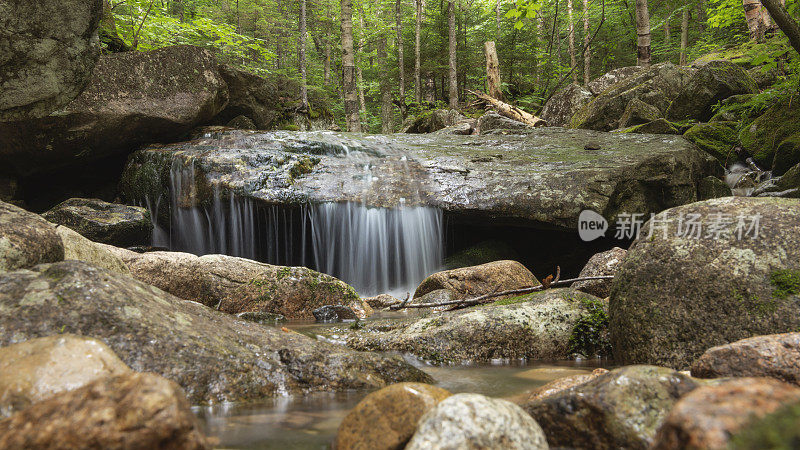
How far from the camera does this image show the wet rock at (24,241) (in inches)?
118

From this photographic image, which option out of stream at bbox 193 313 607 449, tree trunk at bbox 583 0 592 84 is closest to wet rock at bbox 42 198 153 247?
stream at bbox 193 313 607 449

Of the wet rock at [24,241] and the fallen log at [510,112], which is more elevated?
the fallen log at [510,112]

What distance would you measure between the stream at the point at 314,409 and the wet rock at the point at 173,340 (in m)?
0.14

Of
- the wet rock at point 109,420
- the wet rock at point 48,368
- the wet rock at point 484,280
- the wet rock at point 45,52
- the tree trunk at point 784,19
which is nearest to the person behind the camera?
the wet rock at point 109,420

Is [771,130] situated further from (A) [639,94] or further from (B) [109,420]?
(B) [109,420]

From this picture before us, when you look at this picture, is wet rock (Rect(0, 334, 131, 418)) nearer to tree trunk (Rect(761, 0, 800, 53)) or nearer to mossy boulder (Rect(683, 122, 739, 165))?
tree trunk (Rect(761, 0, 800, 53))

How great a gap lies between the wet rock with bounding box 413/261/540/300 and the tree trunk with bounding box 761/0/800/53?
4397 millimetres

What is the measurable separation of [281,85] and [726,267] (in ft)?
68.5

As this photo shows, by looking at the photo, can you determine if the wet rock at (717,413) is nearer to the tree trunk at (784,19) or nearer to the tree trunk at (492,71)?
the tree trunk at (784,19)

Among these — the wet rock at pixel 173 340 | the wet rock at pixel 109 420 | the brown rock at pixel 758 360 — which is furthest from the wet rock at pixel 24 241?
the brown rock at pixel 758 360

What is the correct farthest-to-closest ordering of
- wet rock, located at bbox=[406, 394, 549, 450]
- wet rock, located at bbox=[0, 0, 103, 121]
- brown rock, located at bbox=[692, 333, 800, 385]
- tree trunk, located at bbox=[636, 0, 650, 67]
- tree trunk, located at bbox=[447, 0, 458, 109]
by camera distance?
tree trunk, located at bbox=[447, 0, 458, 109], tree trunk, located at bbox=[636, 0, 650, 67], wet rock, located at bbox=[0, 0, 103, 121], brown rock, located at bbox=[692, 333, 800, 385], wet rock, located at bbox=[406, 394, 549, 450]

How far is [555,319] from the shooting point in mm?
4141

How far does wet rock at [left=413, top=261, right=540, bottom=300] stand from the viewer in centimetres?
652

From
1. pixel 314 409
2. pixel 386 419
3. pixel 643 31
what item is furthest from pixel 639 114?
pixel 386 419
